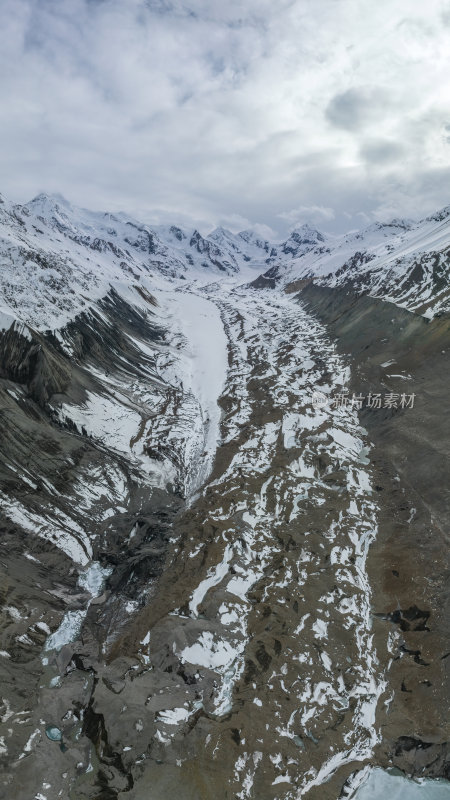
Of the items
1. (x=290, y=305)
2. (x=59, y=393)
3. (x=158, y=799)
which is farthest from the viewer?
(x=290, y=305)

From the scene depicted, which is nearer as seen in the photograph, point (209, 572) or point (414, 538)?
point (209, 572)

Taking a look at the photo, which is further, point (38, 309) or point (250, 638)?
point (38, 309)

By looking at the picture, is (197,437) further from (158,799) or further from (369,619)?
(158,799)

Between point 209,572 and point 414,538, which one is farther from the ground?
point 414,538

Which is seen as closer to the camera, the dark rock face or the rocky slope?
the rocky slope

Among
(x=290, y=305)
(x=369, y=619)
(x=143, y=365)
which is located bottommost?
(x=369, y=619)

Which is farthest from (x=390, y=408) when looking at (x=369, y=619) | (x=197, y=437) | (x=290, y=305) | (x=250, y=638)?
(x=290, y=305)

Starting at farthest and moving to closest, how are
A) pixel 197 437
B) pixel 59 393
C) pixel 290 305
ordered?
pixel 290 305 → pixel 197 437 → pixel 59 393

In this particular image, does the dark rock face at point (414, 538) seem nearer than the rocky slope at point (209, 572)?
No
